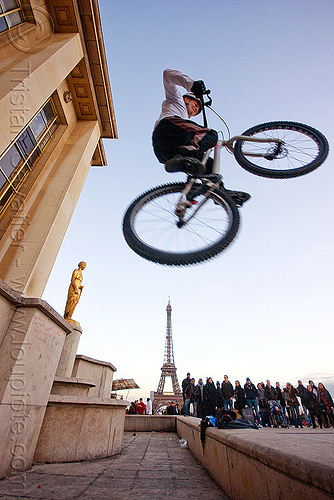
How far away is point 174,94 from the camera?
4250 mm

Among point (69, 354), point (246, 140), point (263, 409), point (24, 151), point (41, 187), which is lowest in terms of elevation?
point (263, 409)

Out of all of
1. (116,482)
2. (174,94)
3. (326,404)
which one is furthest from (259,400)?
→ (174,94)

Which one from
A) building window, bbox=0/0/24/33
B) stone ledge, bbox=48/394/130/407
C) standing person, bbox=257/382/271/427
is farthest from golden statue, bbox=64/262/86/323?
standing person, bbox=257/382/271/427

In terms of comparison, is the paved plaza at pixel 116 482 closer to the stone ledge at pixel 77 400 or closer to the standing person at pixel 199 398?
the stone ledge at pixel 77 400

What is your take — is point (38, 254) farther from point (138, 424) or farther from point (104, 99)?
point (138, 424)

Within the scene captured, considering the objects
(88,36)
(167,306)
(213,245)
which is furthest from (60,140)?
(167,306)

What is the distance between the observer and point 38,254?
6.62 m

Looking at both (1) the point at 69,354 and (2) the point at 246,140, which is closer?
(2) the point at 246,140

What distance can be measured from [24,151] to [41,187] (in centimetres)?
112

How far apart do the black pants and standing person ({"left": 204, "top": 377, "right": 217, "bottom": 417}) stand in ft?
29.9

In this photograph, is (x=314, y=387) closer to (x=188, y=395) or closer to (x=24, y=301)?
(x=188, y=395)

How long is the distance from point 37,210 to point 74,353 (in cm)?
461

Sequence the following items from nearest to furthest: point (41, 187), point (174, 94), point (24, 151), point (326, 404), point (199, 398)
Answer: point (174, 94) → point (24, 151) → point (41, 187) → point (326, 404) → point (199, 398)

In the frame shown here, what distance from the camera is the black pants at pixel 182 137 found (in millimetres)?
3844
